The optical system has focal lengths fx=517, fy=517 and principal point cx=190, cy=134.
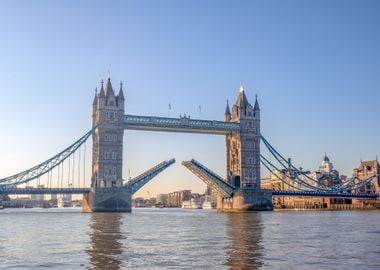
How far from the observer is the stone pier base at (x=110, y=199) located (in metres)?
86.2

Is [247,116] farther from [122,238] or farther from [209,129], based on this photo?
[122,238]

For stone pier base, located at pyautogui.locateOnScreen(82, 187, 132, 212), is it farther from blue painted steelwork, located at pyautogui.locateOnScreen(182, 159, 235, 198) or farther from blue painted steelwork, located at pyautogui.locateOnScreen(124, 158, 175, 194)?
blue painted steelwork, located at pyautogui.locateOnScreen(182, 159, 235, 198)

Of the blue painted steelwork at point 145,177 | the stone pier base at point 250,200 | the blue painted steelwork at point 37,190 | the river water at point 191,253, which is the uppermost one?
the blue painted steelwork at point 145,177

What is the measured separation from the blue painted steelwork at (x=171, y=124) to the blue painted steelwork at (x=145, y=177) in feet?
24.1

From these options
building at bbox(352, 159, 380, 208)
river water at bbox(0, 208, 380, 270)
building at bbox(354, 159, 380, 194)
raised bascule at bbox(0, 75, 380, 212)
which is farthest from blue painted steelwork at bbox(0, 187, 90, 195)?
building at bbox(354, 159, 380, 194)

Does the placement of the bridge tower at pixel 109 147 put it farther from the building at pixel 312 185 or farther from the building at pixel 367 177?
the building at pixel 367 177

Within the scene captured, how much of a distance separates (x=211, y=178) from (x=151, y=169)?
13.0 m

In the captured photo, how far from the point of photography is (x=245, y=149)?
105688 millimetres

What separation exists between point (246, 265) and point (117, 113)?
7706 centimetres

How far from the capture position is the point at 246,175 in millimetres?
105375

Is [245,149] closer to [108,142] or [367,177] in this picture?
[108,142]

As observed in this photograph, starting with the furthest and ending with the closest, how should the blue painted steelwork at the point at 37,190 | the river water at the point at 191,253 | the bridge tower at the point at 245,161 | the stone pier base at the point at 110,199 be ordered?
the bridge tower at the point at 245,161, the blue painted steelwork at the point at 37,190, the stone pier base at the point at 110,199, the river water at the point at 191,253

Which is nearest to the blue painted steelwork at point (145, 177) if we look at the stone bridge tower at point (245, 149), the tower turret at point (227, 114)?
the stone bridge tower at point (245, 149)

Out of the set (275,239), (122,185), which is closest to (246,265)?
(275,239)
